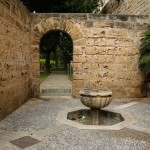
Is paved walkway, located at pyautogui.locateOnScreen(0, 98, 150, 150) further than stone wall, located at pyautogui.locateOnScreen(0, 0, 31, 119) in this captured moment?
No

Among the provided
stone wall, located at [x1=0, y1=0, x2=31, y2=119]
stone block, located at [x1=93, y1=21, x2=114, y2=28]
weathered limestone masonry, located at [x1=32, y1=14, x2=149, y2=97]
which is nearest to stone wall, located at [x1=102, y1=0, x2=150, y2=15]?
weathered limestone masonry, located at [x1=32, y1=14, x2=149, y2=97]

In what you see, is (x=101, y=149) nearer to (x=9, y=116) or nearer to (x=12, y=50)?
(x=9, y=116)

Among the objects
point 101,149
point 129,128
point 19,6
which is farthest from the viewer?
point 19,6

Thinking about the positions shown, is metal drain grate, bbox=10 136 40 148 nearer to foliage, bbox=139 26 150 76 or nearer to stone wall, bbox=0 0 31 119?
stone wall, bbox=0 0 31 119

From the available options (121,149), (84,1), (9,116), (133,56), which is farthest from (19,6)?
(84,1)

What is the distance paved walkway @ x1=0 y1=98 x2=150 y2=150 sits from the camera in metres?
3.66

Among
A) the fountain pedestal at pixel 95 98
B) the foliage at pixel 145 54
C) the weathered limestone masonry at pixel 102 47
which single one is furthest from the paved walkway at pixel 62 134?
the weathered limestone masonry at pixel 102 47

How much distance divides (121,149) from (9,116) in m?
2.92

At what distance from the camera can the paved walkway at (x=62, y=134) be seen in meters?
3.66

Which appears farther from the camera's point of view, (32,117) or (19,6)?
(19,6)

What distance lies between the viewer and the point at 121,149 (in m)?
3.56

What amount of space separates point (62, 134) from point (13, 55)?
2.76 meters

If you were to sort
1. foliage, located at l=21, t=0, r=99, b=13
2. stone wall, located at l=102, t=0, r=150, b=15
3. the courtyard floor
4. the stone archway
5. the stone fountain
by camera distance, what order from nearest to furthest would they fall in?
the courtyard floor → the stone fountain → the stone archway → stone wall, located at l=102, t=0, r=150, b=15 → foliage, located at l=21, t=0, r=99, b=13

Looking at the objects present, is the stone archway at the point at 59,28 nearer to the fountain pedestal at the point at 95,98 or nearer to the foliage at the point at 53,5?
the fountain pedestal at the point at 95,98
